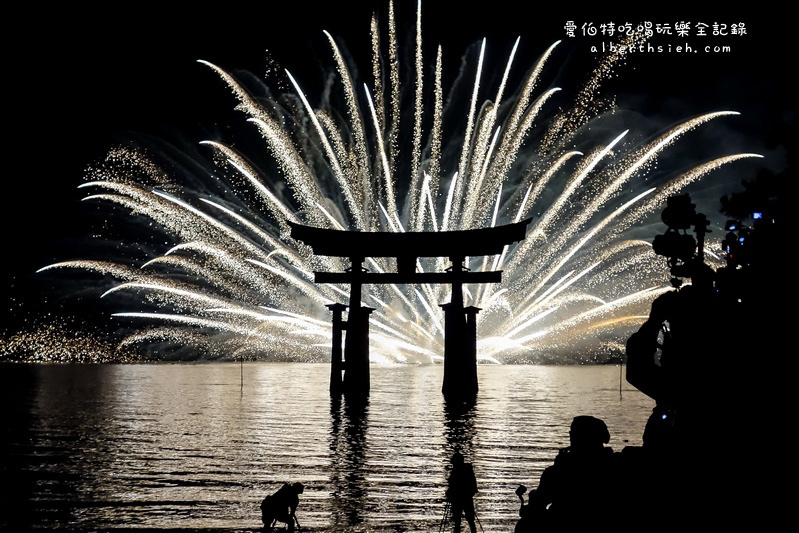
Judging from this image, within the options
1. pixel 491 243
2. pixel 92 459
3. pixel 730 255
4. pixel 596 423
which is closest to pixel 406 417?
pixel 491 243

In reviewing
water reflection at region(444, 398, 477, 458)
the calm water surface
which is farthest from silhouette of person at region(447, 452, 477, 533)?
water reflection at region(444, 398, 477, 458)

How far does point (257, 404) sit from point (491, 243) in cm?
1402

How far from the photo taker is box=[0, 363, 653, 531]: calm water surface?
1233cm

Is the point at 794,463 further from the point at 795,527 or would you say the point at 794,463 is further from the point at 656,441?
the point at 656,441

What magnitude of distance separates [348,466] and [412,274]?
17685mm

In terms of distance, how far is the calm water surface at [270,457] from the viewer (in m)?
12.3

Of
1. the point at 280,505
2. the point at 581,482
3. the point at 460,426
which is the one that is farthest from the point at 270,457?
the point at 581,482

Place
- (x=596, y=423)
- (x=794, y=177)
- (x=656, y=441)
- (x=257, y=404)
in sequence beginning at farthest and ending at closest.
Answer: (x=257, y=404) < (x=794, y=177) < (x=656, y=441) < (x=596, y=423)

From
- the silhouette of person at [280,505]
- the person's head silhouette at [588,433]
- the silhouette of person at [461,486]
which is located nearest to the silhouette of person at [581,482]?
the person's head silhouette at [588,433]

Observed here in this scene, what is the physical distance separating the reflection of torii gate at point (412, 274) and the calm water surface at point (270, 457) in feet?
6.80

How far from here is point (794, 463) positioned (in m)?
5.05

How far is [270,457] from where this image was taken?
62.0 feet

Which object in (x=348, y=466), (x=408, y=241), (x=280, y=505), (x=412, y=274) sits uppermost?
(x=408, y=241)

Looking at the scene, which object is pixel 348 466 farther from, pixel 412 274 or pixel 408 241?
pixel 412 274
